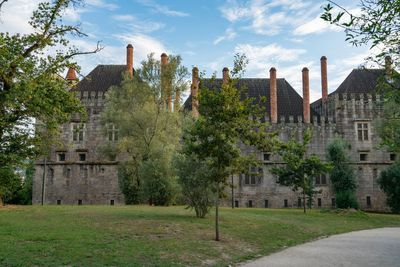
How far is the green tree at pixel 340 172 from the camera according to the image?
36.0 metres

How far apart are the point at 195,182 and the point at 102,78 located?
27991mm

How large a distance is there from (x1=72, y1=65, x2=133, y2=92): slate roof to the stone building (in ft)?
2.68

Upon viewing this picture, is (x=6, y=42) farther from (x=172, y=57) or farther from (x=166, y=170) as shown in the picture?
(x=172, y=57)

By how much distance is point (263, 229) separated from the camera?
1738 cm

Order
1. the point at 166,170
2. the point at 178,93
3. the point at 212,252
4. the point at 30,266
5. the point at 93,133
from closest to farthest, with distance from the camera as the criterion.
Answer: the point at 30,266
the point at 212,252
the point at 166,170
the point at 178,93
the point at 93,133

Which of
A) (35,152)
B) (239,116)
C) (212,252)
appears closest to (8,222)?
(35,152)

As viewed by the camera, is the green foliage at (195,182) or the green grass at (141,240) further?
the green foliage at (195,182)

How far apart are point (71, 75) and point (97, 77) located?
282 cm

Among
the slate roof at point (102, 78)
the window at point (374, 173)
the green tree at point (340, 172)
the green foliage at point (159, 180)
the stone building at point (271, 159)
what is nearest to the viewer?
the green foliage at point (159, 180)

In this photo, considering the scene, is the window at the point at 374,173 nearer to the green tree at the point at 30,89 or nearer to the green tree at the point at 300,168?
the green tree at the point at 300,168

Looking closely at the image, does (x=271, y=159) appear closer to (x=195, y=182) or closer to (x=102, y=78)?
(x=102, y=78)

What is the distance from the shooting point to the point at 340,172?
1439 inches

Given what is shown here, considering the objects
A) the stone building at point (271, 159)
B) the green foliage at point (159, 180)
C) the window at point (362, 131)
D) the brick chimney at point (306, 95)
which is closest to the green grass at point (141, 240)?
the green foliage at point (159, 180)

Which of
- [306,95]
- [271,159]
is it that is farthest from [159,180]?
[306,95]
